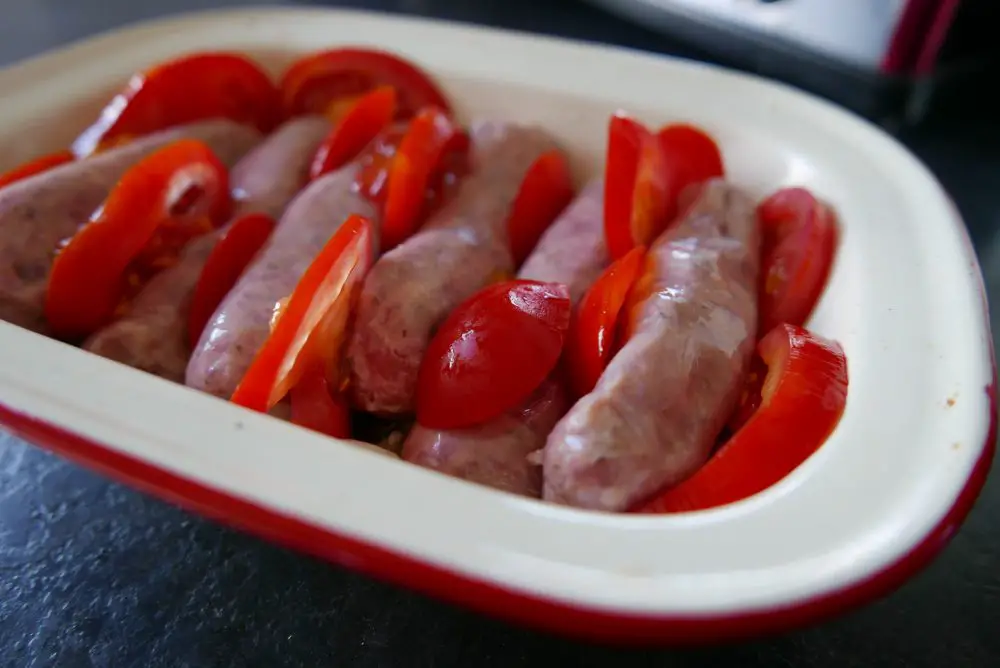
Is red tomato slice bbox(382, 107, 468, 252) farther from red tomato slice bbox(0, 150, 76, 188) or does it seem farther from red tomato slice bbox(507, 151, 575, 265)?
red tomato slice bbox(0, 150, 76, 188)

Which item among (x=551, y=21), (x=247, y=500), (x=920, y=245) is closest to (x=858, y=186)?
(x=920, y=245)

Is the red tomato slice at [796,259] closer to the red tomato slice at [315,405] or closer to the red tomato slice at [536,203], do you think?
the red tomato slice at [536,203]

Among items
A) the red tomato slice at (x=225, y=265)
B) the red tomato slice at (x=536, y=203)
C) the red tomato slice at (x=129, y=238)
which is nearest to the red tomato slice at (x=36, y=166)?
the red tomato slice at (x=129, y=238)

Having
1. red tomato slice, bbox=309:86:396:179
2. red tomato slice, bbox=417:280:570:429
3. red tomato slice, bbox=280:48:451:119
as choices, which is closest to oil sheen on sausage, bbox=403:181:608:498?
red tomato slice, bbox=417:280:570:429

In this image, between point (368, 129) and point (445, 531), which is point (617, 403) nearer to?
point (445, 531)

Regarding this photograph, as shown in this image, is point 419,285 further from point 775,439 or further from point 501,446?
point 775,439

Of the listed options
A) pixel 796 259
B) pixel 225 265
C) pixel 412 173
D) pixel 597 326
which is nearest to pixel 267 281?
pixel 225 265
